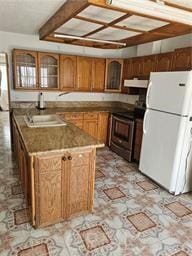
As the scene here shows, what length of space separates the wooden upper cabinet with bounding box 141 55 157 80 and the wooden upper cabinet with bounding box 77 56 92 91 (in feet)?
4.08

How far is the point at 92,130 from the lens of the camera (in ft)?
14.8

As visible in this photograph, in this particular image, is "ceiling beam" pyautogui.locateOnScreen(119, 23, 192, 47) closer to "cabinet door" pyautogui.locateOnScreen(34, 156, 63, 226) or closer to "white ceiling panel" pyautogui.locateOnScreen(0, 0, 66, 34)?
"white ceiling panel" pyautogui.locateOnScreen(0, 0, 66, 34)

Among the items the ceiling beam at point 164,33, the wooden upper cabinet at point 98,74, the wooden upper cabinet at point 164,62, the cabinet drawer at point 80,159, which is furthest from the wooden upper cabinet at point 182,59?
the cabinet drawer at point 80,159

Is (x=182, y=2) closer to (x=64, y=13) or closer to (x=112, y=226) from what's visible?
(x=64, y=13)

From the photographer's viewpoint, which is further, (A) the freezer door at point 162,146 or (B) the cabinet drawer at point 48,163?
(A) the freezer door at point 162,146

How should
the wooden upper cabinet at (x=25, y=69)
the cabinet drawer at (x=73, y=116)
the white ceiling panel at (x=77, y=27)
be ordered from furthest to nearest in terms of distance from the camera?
the cabinet drawer at (x=73, y=116) < the wooden upper cabinet at (x=25, y=69) < the white ceiling panel at (x=77, y=27)

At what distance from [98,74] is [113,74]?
0.40 m

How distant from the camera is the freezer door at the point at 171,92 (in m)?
2.51

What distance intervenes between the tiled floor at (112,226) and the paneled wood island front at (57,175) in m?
0.17

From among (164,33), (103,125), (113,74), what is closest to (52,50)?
(113,74)

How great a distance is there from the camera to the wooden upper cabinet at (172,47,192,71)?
2.98 m

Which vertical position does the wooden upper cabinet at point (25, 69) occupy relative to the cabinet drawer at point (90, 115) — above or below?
above

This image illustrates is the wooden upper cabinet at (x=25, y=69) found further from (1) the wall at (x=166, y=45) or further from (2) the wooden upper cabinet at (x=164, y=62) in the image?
(2) the wooden upper cabinet at (x=164, y=62)

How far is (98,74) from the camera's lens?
15.1 ft
